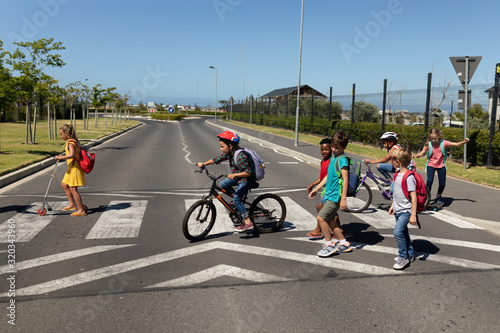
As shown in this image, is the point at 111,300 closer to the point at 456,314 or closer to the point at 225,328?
the point at 225,328

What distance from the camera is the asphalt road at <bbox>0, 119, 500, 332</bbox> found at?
12.1 feet

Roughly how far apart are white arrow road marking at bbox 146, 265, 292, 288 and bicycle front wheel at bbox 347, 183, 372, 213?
3674 millimetres

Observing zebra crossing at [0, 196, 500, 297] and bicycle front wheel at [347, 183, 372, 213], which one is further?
bicycle front wheel at [347, 183, 372, 213]

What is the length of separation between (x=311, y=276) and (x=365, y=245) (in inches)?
57.6

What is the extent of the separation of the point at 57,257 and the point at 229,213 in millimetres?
2304

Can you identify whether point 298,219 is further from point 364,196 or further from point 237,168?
point 237,168

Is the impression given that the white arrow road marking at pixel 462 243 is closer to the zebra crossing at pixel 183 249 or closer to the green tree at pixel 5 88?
the zebra crossing at pixel 183 249

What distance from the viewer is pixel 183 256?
5289 millimetres

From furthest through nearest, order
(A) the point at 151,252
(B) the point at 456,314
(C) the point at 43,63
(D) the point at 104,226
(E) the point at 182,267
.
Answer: (C) the point at 43,63 < (D) the point at 104,226 < (A) the point at 151,252 < (E) the point at 182,267 < (B) the point at 456,314

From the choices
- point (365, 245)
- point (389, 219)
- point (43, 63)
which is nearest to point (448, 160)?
point (389, 219)

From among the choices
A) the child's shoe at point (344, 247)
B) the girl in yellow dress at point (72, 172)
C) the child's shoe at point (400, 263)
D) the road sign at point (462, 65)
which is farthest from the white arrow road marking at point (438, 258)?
the road sign at point (462, 65)

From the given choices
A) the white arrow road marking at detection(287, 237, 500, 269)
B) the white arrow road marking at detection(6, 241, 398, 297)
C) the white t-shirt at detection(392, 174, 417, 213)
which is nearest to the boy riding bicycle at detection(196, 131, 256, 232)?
the white arrow road marking at detection(6, 241, 398, 297)

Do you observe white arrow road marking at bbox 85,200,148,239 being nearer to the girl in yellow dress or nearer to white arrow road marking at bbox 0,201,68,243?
the girl in yellow dress

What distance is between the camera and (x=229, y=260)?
5.17m
